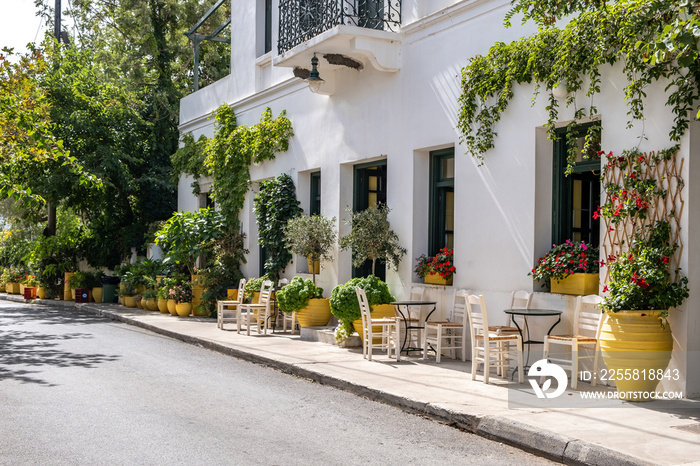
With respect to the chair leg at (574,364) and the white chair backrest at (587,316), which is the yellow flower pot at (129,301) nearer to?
the white chair backrest at (587,316)

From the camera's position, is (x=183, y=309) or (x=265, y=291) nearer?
(x=265, y=291)

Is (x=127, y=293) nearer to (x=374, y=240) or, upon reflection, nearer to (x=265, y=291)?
(x=265, y=291)

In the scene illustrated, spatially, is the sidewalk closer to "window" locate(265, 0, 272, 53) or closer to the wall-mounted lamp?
the wall-mounted lamp

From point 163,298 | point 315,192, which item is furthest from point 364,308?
point 163,298

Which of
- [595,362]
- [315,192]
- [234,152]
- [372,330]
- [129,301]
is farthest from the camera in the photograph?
[129,301]

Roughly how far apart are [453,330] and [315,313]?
3553 mm

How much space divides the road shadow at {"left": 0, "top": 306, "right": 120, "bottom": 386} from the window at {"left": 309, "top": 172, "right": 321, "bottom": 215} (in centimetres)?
503

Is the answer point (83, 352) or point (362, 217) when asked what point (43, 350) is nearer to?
point (83, 352)

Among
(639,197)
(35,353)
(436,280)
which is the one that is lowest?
(35,353)

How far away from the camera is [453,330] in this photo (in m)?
10.6

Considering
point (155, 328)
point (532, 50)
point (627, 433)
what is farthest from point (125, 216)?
point (627, 433)

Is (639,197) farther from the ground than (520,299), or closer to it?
farther from the ground

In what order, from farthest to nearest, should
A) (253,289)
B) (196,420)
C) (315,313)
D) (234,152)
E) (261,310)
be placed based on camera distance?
(234,152), (253,289), (261,310), (315,313), (196,420)

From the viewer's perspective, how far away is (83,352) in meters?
11.5
